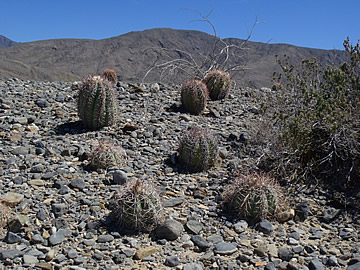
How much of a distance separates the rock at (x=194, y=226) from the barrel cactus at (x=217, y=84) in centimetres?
528

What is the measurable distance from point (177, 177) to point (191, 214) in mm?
969

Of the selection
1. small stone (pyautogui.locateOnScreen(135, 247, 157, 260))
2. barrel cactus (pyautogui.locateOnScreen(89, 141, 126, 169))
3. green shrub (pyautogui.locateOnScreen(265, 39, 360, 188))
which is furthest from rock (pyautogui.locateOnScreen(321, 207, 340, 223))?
barrel cactus (pyautogui.locateOnScreen(89, 141, 126, 169))

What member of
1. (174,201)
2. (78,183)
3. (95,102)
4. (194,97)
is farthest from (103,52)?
(174,201)

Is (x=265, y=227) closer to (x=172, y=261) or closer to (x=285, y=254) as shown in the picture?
(x=285, y=254)

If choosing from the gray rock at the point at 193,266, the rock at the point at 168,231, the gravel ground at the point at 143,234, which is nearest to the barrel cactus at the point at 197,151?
the gravel ground at the point at 143,234

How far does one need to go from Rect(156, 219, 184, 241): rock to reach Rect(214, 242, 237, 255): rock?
1.37 feet

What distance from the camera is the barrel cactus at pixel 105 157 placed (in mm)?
5293

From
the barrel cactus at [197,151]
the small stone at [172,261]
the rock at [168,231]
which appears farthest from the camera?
the barrel cactus at [197,151]

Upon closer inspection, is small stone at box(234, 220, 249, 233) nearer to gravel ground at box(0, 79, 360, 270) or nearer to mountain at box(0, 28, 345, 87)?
gravel ground at box(0, 79, 360, 270)

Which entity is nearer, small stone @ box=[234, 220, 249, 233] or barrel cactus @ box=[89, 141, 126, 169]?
small stone @ box=[234, 220, 249, 233]

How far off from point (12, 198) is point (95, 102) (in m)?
2.65

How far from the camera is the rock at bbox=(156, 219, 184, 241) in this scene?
396 centimetres

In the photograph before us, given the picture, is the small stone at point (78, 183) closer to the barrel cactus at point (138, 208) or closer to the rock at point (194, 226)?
the barrel cactus at point (138, 208)

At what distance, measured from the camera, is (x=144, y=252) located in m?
3.70
